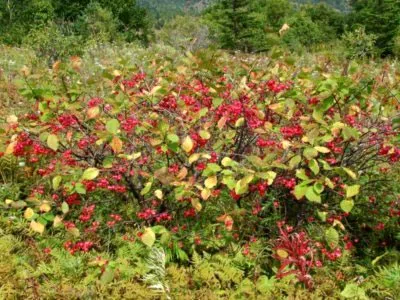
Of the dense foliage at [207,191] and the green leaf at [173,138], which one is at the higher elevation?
the green leaf at [173,138]

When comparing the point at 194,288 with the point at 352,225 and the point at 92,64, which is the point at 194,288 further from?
the point at 92,64

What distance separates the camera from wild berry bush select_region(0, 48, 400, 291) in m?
3.34

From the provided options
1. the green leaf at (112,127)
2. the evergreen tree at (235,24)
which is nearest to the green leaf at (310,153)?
the green leaf at (112,127)

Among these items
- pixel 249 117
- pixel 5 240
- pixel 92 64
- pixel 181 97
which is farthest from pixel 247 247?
pixel 92 64

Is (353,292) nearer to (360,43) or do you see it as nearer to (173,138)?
(173,138)

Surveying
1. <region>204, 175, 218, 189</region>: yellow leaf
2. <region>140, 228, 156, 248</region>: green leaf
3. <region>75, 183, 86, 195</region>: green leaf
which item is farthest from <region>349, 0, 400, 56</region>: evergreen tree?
<region>140, 228, 156, 248</region>: green leaf

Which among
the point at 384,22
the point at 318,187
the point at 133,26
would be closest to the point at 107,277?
the point at 318,187

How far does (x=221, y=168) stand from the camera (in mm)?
3531

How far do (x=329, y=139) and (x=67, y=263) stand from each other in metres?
2.23

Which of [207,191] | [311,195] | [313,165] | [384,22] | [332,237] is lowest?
[384,22]

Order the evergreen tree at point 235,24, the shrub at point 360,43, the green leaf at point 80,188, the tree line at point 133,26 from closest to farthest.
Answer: the green leaf at point 80,188, the shrub at point 360,43, the tree line at point 133,26, the evergreen tree at point 235,24

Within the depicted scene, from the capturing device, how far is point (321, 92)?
3.62 m

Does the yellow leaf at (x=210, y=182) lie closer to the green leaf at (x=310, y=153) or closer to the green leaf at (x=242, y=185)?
the green leaf at (x=242, y=185)

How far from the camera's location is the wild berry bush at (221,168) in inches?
131
